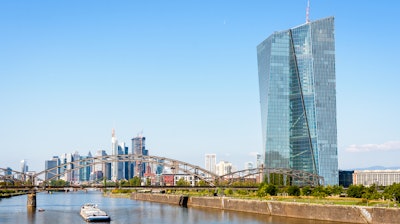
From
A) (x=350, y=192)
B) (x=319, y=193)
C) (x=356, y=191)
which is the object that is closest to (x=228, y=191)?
(x=319, y=193)

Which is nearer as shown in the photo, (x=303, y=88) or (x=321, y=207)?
(x=321, y=207)

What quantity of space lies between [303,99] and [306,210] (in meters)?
72.6

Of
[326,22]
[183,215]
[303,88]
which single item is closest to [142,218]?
[183,215]

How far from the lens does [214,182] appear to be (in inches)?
5241

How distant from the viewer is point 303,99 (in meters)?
150

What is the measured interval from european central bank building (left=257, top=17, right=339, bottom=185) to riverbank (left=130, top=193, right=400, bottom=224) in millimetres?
42729

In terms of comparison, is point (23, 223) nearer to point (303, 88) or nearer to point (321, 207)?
point (321, 207)

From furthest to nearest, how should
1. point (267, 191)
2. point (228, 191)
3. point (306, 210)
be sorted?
point (228, 191) < point (267, 191) < point (306, 210)

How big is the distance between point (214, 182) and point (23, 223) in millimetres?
61955

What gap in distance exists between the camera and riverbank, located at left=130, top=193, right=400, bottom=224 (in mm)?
66681

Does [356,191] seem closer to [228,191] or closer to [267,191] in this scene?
[267,191]

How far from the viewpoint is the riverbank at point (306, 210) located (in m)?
66.7

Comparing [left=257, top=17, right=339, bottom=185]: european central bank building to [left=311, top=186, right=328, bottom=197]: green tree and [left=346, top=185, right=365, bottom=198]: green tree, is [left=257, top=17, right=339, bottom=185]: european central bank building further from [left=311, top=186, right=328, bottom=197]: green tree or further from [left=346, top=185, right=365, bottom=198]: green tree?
[left=346, top=185, right=365, bottom=198]: green tree

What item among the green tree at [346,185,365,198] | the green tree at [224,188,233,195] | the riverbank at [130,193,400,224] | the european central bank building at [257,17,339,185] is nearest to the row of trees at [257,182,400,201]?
the green tree at [346,185,365,198]
